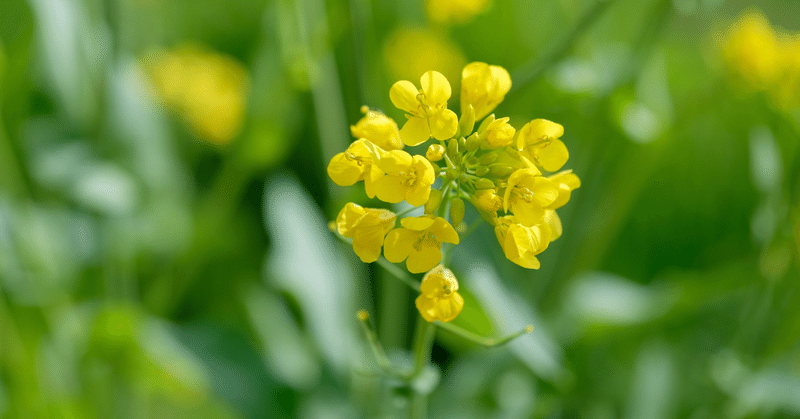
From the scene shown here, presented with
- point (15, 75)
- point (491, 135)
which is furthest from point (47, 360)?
point (491, 135)

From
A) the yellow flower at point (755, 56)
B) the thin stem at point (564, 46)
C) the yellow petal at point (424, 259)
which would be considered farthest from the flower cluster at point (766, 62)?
the yellow petal at point (424, 259)

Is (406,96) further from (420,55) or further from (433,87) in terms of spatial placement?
(420,55)

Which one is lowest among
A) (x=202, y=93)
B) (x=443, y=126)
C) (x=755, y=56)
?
(x=202, y=93)

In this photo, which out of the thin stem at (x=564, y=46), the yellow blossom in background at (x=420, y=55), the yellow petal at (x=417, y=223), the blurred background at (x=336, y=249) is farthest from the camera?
the yellow blossom in background at (x=420, y=55)

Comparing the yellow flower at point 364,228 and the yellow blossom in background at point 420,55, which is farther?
the yellow blossom in background at point 420,55

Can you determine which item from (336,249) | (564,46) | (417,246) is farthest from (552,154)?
(336,249)

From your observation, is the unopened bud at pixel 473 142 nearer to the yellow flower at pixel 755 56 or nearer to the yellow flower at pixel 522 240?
the yellow flower at pixel 522 240
